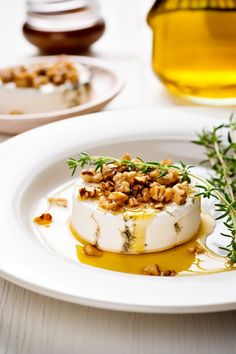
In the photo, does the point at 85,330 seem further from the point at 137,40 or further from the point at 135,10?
the point at 135,10

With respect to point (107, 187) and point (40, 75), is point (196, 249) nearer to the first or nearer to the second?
point (107, 187)

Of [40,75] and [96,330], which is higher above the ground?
[40,75]

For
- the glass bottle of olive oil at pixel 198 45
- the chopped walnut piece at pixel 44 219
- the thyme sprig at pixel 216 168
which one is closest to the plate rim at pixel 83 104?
the glass bottle of olive oil at pixel 198 45

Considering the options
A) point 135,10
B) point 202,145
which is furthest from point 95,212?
point 135,10

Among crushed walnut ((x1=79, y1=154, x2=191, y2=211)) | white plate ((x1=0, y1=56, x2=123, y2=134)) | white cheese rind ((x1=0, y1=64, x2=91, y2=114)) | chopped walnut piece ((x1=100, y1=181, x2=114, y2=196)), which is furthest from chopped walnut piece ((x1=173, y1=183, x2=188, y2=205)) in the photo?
white cheese rind ((x1=0, y1=64, x2=91, y2=114))

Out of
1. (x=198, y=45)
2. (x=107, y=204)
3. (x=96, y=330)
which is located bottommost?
(x=96, y=330)

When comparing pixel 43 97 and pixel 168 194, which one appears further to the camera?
pixel 43 97

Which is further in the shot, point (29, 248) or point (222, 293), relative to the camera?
point (29, 248)

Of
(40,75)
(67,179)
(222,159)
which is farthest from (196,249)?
(40,75)
